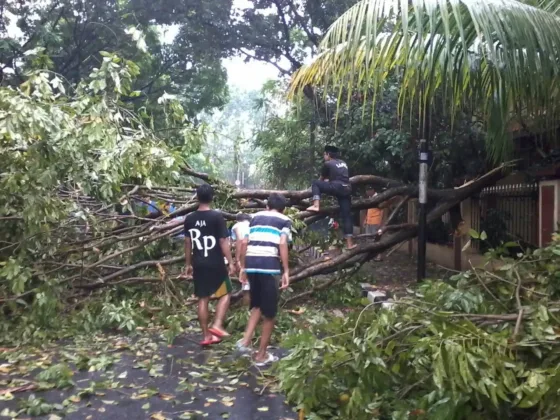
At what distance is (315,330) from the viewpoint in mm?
4320

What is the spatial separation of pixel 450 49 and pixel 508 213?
5.73 meters

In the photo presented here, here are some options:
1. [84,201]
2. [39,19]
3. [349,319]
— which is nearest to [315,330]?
[349,319]

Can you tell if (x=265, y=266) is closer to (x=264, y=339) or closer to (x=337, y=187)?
(x=264, y=339)

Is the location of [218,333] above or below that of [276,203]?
below

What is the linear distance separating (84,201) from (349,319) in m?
4.53

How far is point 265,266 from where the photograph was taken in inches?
198

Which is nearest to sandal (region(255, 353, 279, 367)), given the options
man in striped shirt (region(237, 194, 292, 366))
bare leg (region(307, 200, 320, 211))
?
man in striped shirt (region(237, 194, 292, 366))

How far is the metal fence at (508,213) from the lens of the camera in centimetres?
832

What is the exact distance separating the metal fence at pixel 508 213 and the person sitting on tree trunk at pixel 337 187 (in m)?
2.41

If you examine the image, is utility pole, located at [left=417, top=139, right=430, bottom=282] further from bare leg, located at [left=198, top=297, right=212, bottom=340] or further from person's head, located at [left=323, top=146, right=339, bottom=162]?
bare leg, located at [left=198, top=297, right=212, bottom=340]

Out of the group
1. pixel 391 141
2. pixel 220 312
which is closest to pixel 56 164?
pixel 220 312

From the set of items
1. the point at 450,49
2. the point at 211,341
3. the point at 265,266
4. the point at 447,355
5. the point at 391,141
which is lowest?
the point at 211,341

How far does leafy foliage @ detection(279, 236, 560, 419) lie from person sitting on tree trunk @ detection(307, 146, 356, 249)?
317 cm

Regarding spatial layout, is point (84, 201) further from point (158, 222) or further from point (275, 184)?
point (275, 184)
